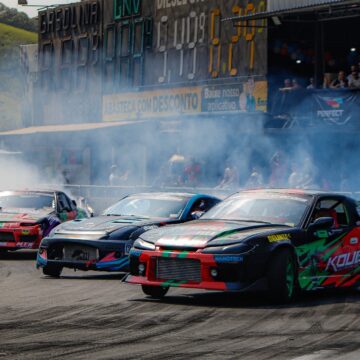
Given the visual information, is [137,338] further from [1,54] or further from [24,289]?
[1,54]

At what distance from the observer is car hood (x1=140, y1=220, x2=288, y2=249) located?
38.8 ft

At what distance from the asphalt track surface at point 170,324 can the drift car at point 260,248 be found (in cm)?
24

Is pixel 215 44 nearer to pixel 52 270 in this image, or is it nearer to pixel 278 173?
pixel 278 173

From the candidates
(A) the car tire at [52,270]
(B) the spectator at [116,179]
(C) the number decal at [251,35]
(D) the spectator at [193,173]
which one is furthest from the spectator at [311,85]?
(A) the car tire at [52,270]

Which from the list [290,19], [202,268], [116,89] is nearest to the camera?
[202,268]

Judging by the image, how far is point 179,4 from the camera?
3941 cm

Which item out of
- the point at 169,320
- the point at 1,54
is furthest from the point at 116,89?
the point at 1,54

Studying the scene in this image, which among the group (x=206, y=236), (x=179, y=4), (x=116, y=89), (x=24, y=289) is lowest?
(x=24, y=289)

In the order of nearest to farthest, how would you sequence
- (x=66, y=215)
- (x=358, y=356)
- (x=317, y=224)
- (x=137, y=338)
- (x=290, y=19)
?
1. (x=358, y=356)
2. (x=137, y=338)
3. (x=317, y=224)
4. (x=66, y=215)
5. (x=290, y=19)

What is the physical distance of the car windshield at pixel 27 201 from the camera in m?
20.1

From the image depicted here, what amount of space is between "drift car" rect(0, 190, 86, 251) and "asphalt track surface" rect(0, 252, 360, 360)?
183 inches

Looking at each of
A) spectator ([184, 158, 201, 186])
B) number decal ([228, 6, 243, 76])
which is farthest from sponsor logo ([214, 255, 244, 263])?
number decal ([228, 6, 243, 76])

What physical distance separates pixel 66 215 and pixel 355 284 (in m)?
8.15

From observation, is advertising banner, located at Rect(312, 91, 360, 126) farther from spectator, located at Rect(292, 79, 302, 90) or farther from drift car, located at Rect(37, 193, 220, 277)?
drift car, located at Rect(37, 193, 220, 277)
